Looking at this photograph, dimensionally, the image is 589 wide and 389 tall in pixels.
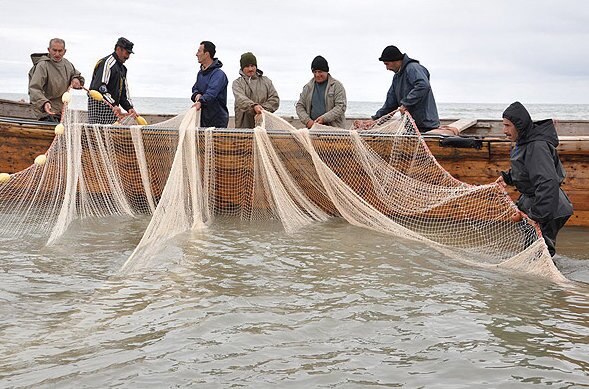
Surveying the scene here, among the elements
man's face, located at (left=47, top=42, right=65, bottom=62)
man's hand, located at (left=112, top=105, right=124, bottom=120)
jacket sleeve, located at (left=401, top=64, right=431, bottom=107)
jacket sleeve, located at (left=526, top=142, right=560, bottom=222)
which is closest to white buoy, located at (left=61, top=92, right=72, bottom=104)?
man's hand, located at (left=112, top=105, right=124, bottom=120)

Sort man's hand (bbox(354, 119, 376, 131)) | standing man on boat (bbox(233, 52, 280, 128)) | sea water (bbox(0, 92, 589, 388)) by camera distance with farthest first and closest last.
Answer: standing man on boat (bbox(233, 52, 280, 128)) → man's hand (bbox(354, 119, 376, 131)) → sea water (bbox(0, 92, 589, 388))

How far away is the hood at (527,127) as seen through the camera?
239 inches

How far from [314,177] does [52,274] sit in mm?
3190

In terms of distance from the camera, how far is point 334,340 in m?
4.98

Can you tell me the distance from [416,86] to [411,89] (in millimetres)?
160

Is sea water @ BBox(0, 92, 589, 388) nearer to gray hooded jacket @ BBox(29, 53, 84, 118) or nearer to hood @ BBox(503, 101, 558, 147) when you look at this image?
hood @ BBox(503, 101, 558, 147)

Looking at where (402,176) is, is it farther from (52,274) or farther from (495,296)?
(52,274)

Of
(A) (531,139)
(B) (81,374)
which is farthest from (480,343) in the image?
(B) (81,374)

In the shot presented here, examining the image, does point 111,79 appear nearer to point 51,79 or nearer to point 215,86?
point 51,79

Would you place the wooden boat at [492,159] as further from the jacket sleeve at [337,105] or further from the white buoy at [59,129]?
the white buoy at [59,129]

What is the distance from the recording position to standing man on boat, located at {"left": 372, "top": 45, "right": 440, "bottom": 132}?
339 inches

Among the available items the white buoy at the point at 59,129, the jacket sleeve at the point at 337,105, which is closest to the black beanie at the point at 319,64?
the jacket sleeve at the point at 337,105

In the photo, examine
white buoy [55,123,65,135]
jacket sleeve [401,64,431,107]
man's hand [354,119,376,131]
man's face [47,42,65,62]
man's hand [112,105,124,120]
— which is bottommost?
white buoy [55,123,65,135]

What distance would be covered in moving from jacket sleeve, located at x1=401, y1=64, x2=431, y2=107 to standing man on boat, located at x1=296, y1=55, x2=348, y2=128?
3.11 feet
